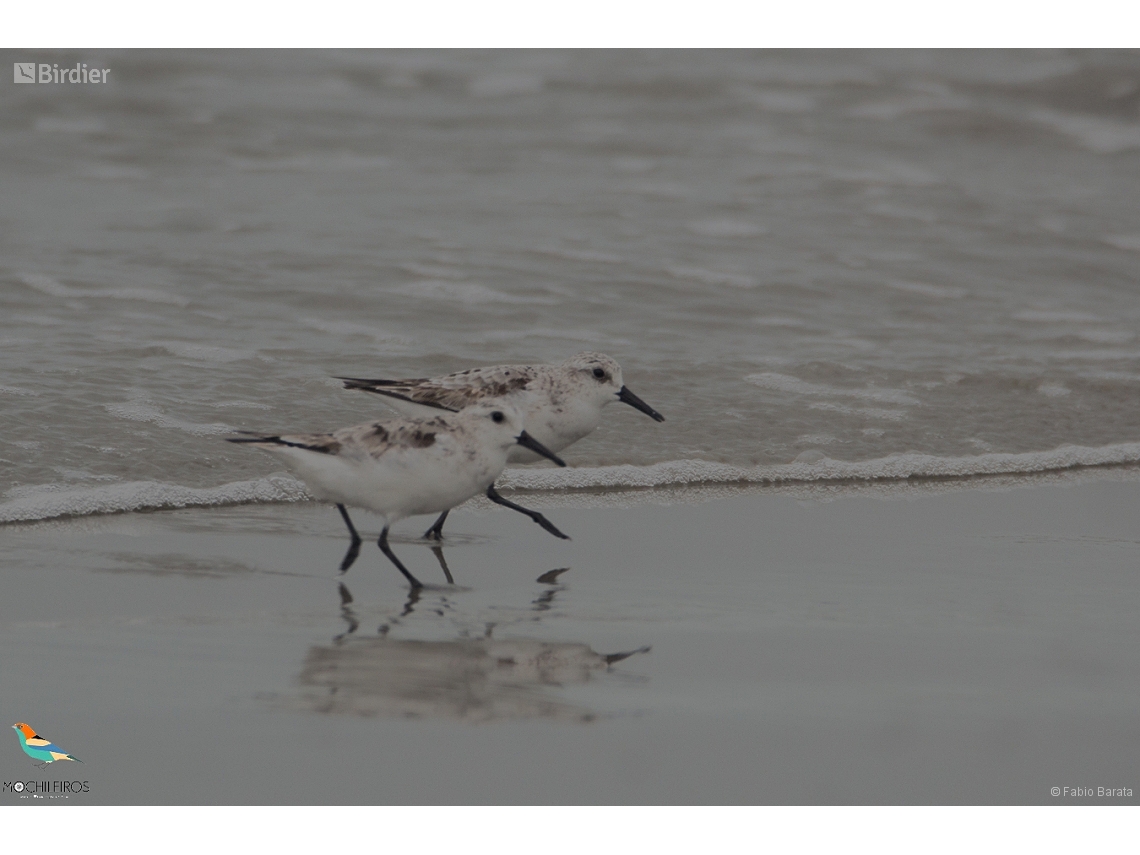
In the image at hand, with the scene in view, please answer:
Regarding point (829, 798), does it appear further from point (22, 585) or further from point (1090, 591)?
point (22, 585)

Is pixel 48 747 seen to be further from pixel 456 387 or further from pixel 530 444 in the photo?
pixel 456 387

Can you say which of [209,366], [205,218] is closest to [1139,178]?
[205,218]

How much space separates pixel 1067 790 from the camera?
11.2ft

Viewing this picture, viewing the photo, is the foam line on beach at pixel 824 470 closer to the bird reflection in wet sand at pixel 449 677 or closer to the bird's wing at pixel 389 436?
the bird's wing at pixel 389 436

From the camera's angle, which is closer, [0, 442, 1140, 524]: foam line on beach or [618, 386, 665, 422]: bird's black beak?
[0, 442, 1140, 524]: foam line on beach

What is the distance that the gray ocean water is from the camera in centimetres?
757

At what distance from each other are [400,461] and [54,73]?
13597mm

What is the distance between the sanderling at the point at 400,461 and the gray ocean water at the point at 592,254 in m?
1.39

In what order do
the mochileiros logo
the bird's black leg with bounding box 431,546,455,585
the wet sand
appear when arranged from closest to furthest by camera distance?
the wet sand → the bird's black leg with bounding box 431,546,455,585 → the mochileiros logo

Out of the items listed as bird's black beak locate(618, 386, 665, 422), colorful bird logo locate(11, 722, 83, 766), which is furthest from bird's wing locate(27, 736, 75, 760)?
bird's black beak locate(618, 386, 665, 422)

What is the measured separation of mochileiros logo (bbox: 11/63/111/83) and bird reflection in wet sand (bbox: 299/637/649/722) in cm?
1418

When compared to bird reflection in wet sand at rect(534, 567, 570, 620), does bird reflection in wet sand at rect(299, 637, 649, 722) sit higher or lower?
lower

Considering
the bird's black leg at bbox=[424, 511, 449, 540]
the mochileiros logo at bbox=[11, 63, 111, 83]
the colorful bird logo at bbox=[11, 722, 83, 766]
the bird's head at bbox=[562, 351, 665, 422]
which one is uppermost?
the mochileiros logo at bbox=[11, 63, 111, 83]

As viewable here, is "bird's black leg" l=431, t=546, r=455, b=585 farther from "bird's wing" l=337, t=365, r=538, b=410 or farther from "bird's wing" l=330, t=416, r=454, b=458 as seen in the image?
"bird's wing" l=337, t=365, r=538, b=410
